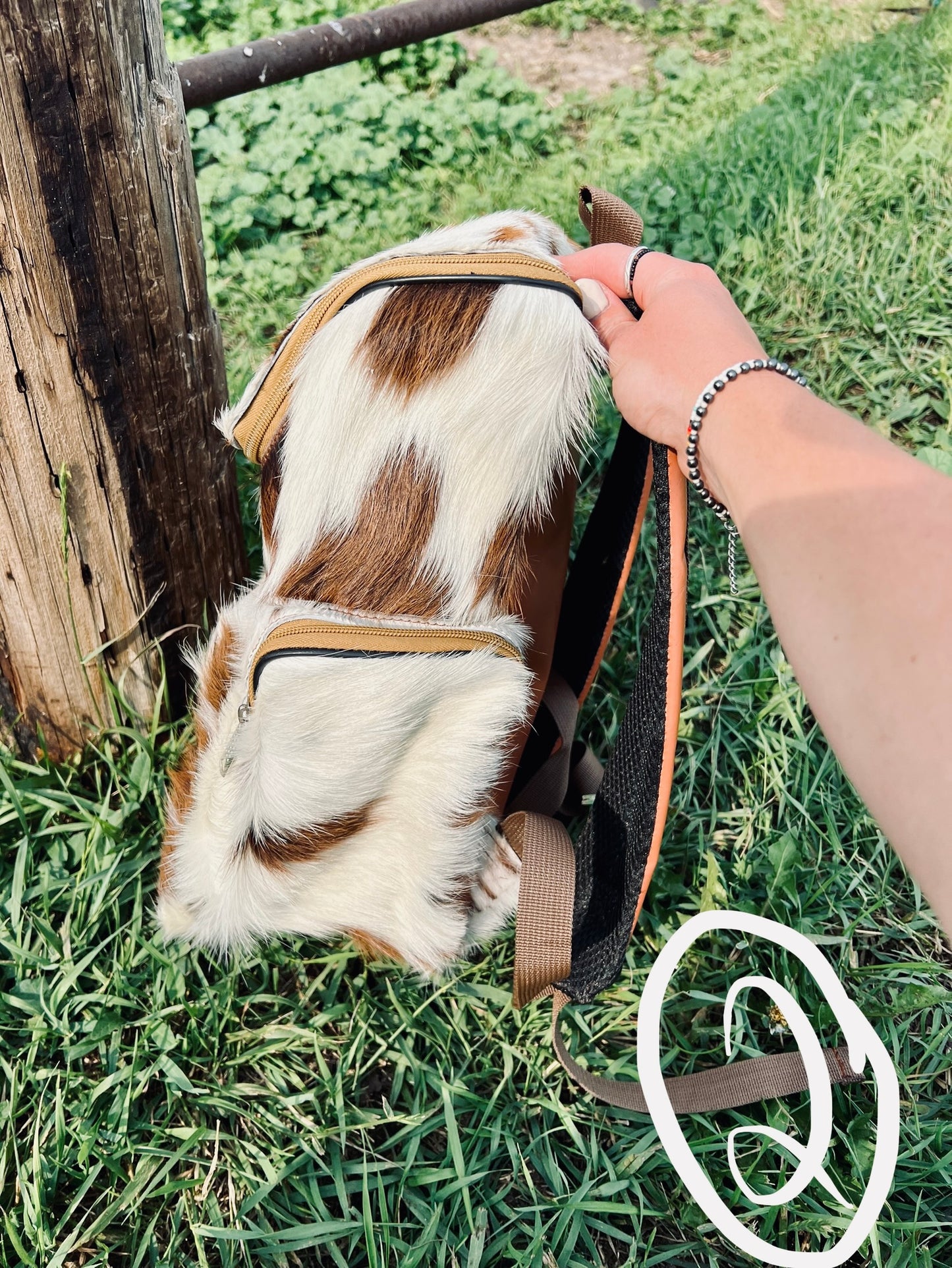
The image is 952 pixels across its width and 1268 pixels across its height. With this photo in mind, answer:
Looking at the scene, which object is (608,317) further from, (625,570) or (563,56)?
(563,56)

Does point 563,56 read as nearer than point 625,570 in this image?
No

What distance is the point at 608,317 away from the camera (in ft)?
3.35

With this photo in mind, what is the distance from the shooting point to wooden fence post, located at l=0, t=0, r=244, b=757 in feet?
3.14

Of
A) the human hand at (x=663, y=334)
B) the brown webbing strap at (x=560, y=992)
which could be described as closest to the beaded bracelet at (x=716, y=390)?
the human hand at (x=663, y=334)

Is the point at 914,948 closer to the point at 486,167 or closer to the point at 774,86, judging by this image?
the point at 486,167

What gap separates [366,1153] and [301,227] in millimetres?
2092

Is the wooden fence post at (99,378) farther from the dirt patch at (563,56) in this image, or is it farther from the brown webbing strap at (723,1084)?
the dirt patch at (563,56)

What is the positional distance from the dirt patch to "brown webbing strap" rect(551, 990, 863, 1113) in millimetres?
2901

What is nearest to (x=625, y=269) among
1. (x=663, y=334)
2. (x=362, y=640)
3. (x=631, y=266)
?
(x=631, y=266)

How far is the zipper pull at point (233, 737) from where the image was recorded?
1.07 metres

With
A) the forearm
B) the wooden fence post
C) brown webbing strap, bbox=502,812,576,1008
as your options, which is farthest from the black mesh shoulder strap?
the wooden fence post

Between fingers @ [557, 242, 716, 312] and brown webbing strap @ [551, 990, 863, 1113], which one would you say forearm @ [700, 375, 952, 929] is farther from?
brown webbing strap @ [551, 990, 863, 1113]

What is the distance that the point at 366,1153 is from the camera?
46.9 inches

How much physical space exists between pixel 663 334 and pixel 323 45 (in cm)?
90
